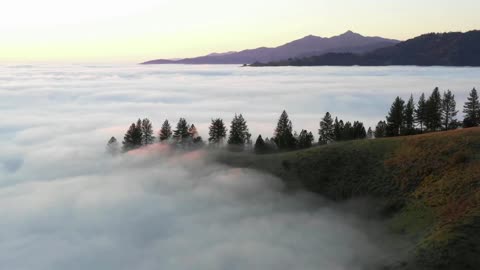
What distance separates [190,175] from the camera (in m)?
112

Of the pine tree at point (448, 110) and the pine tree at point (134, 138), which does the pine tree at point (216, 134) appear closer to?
the pine tree at point (134, 138)

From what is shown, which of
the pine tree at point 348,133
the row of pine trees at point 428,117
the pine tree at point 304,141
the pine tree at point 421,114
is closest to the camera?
the row of pine trees at point 428,117

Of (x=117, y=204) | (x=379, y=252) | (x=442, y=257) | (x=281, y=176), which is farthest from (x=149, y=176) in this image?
(x=442, y=257)

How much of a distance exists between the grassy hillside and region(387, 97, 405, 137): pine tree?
89.1ft

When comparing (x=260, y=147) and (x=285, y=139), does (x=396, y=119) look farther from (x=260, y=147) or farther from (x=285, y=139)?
(x=260, y=147)

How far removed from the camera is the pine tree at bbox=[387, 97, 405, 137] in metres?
118

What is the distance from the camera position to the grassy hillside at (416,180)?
53.9 metres

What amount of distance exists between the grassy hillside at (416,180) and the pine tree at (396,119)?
2716 cm

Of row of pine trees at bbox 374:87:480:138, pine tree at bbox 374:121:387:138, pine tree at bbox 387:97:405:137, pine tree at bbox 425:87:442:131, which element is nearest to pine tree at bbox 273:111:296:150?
pine tree at bbox 374:121:387:138

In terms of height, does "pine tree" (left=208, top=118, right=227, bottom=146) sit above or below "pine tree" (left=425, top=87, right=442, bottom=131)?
below

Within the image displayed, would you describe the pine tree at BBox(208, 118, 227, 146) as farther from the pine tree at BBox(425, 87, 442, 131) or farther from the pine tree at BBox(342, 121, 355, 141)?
the pine tree at BBox(425, 87, 442, 131)

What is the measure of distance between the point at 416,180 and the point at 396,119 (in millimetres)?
45794

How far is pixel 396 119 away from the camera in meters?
118

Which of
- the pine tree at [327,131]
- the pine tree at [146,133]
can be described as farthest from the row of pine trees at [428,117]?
the pine tree at [146,133]
